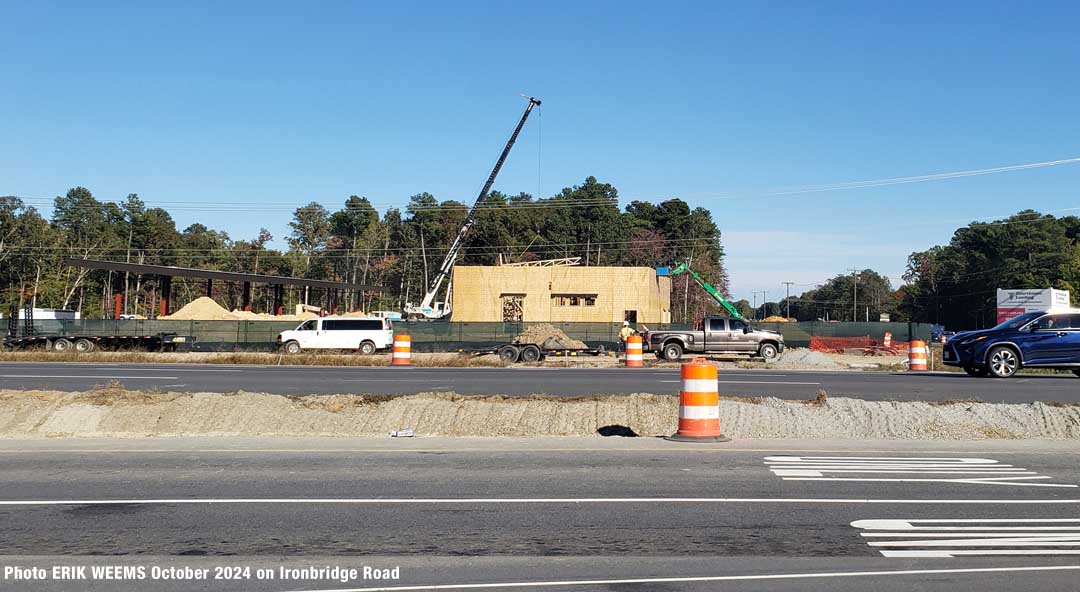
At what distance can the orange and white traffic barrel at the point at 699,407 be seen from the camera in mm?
11469

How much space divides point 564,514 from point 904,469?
4277mm

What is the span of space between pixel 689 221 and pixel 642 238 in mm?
9307

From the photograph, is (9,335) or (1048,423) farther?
(9,335)

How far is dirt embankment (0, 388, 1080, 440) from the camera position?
41.9ft

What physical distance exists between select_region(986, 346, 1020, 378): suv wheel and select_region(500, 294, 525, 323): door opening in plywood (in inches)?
1724

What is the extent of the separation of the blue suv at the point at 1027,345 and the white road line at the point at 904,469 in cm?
1515

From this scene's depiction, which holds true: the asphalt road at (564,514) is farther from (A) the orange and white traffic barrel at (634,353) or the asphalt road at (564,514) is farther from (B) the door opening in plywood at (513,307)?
(B) the door opening in plywood at (513,307)

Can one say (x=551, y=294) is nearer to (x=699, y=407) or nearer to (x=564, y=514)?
(x=699, y=407)

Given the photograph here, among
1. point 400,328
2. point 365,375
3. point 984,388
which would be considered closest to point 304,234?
point 400,328

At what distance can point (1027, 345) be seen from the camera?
23766mm

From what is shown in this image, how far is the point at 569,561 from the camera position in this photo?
6.25 meters

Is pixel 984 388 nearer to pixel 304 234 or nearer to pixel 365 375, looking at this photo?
pixel 365 375

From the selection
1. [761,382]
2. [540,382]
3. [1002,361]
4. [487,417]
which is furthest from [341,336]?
[487,417]

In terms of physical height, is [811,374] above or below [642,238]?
below
